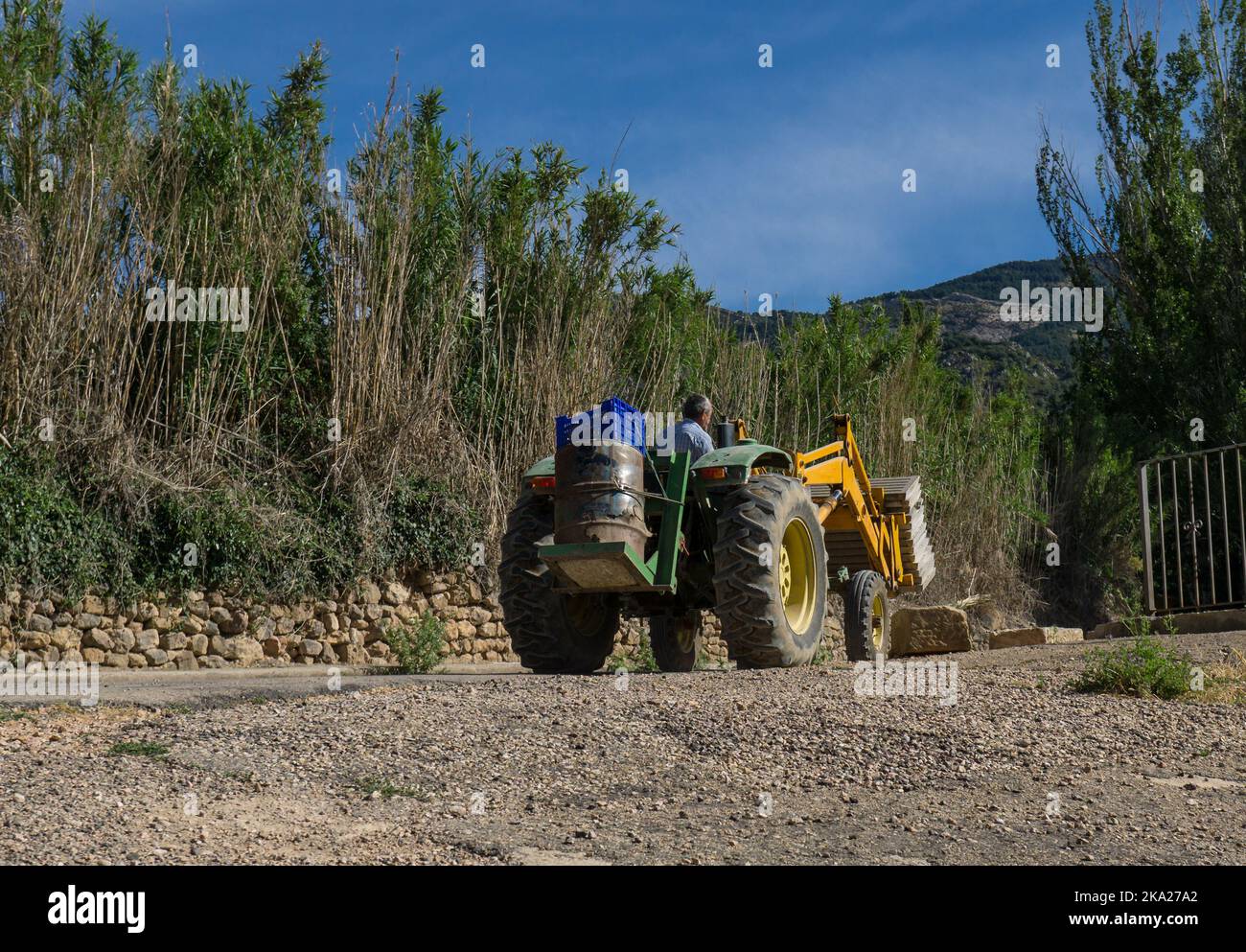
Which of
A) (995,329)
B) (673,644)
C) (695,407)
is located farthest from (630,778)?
(995,329)

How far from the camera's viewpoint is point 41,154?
12070mm

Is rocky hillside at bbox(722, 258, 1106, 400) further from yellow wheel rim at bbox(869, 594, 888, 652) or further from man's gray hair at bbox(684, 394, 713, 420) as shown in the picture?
man's gray hair at bbox(684, 394, 713, 420)

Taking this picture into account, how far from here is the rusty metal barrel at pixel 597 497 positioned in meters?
Answer: 7.39

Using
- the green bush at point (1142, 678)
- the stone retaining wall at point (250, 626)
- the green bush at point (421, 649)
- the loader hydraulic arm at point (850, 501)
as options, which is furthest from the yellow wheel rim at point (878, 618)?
the stone retaining wall at point (250, 626)

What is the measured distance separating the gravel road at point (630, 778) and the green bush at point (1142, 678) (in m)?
0.34

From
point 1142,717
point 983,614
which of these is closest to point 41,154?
point 1142,717

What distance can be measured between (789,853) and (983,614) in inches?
723

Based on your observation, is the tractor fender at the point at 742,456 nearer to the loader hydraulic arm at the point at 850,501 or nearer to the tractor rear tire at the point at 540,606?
the loader hydraulic arm at the point at 850,501

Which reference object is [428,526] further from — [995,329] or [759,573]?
[995,329]

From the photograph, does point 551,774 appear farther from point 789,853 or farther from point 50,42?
point 50,42

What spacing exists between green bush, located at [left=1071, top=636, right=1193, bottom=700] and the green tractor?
1878mm

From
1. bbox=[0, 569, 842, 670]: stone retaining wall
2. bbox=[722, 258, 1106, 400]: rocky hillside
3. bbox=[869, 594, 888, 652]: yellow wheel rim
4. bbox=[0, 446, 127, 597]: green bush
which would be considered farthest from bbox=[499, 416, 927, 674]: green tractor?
bbox=[722, 258, 1106, 400]: rocky hillside

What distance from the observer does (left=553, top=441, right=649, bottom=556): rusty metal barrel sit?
24.2 feet

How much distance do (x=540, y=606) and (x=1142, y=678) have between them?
3733 mm
